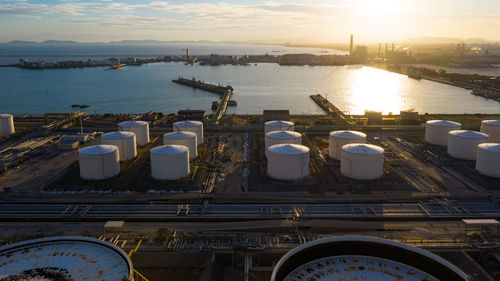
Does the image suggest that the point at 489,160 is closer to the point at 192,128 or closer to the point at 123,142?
the point at 192,128

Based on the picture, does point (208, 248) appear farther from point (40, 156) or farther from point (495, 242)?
point (40, 156)

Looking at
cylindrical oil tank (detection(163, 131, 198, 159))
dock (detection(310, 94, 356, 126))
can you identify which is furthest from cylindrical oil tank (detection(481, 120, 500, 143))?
cylindrical oil tank (detection(163, 131, 198, 159))

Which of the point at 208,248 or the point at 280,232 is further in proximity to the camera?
the point at 280,232

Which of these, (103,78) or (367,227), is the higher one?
(103,78)

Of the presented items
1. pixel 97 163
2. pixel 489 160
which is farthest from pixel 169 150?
pixel 489 160

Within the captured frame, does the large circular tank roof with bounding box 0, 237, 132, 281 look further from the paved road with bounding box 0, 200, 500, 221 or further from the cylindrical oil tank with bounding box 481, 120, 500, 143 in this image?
the cylindrical oil tank with bounding box 481, 120, 500, 143

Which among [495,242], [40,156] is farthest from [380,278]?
[40,156]
